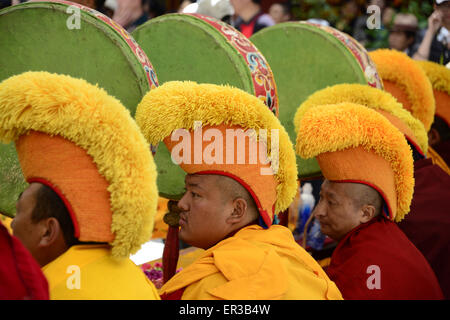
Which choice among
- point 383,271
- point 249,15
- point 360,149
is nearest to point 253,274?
point 383,271

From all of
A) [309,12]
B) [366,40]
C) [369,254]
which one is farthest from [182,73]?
[309,12]

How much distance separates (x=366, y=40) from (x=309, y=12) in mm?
1268

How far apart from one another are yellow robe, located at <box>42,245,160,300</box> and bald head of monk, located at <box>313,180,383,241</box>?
94cm

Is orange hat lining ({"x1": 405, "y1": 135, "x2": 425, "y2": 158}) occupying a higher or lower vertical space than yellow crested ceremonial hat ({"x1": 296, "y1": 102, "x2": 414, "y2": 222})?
lower

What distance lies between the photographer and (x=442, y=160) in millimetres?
3082

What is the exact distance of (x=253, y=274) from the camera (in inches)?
50.9

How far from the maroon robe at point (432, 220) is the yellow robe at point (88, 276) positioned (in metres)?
1.43

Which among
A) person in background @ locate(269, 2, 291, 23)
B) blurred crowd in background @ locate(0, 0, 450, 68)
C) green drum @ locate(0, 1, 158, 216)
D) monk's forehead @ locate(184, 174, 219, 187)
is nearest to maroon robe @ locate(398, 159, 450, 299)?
blurred crowd in background @ locate(0, 0, 450, 68)

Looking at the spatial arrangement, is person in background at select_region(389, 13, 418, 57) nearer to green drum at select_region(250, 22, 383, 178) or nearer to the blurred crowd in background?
the blurred crowd in background

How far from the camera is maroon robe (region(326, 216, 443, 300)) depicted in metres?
1.66

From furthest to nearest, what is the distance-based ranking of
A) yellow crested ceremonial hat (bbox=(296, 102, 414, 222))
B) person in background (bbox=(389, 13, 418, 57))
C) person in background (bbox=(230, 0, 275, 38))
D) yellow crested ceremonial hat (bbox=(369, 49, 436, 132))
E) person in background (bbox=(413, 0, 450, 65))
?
person in background (bbox=(389, 13, 418, 57)), person in background (bbox=(413, 0, 450, 65)), person in background (bbox=(230, 0, 275, 38)), yellow crested ceremonial hat (bbox=(369, 49, 436, 132)), yellow crested ceremonial hat (bbox=(296, 102, 414, 222))

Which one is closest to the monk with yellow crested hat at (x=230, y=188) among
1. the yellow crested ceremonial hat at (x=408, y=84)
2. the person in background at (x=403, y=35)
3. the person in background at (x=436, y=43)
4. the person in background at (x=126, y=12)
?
the yellow crested ceremonial hat at (x=408, y=84)

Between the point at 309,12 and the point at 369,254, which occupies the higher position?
the point at 309,12
